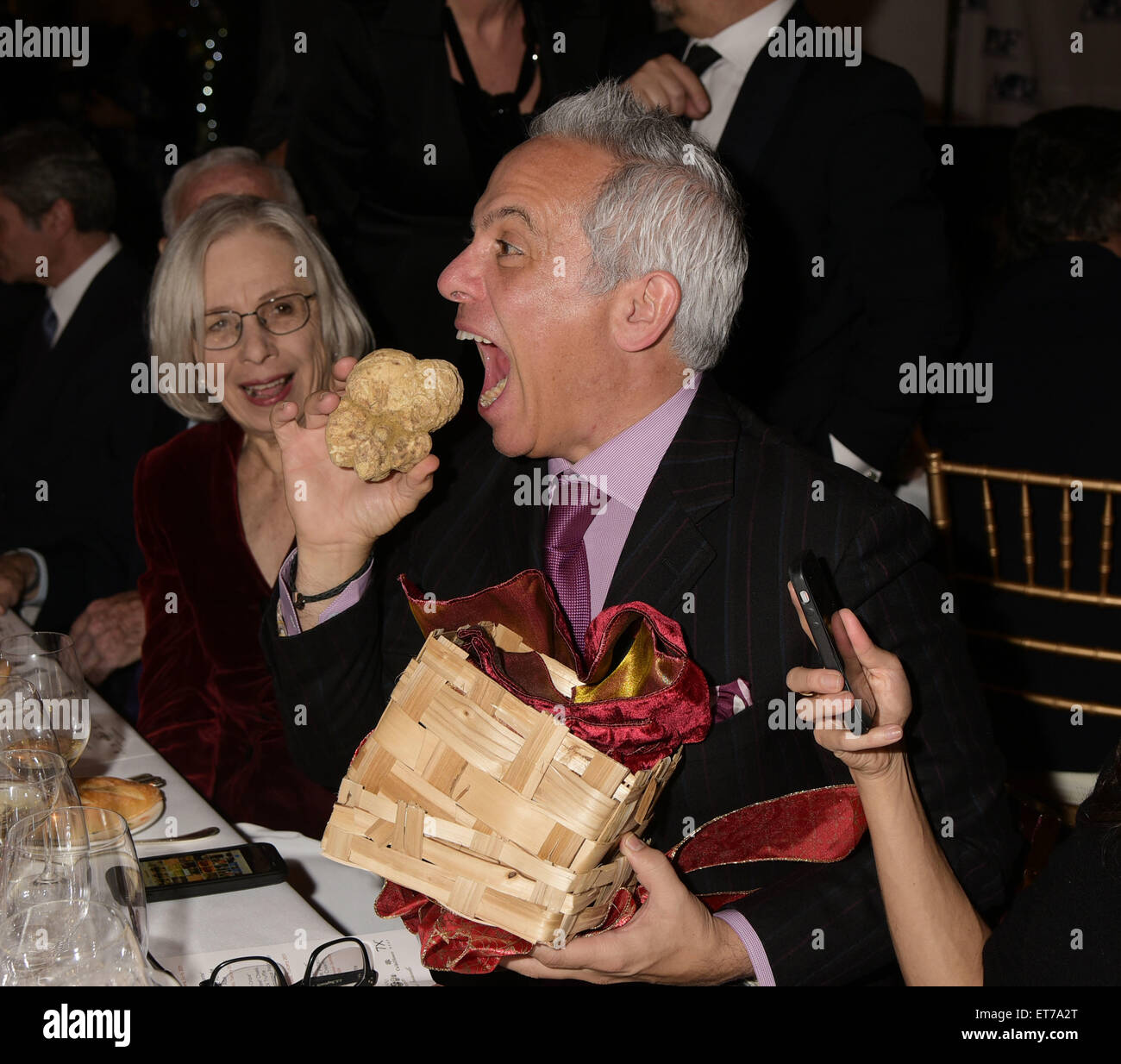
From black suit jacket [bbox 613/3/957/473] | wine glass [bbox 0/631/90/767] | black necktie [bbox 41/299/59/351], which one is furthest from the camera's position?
black necktie [bbox 41/299/59/351]

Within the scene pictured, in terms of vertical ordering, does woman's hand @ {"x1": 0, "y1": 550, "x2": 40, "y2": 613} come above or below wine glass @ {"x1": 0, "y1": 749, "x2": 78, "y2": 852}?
above

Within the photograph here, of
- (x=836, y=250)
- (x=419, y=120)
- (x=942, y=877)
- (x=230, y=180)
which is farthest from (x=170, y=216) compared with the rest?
(x=942, y=877)

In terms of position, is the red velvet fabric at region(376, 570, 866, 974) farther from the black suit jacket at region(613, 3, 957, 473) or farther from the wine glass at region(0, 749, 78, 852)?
the black suit jacket at region(613, 3, 957, 473)

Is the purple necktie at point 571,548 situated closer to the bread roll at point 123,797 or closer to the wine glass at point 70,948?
the bread roll at point 123,797

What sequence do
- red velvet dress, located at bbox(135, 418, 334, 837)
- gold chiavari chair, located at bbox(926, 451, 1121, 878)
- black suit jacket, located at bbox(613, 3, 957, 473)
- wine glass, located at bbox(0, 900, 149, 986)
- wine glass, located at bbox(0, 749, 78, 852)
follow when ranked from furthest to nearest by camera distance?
black suit jacket, located at bbox(613, 3, 957, 473)
gold chiavari chair, located at bbox(926, 451, 1121, 878)
red velvet dress, located at bbox(135, 418, 334, 837)
wine glass, located at bbox(0, 749, 78, 852)
wine glass, located at bbox(0, 900, 149, 986)

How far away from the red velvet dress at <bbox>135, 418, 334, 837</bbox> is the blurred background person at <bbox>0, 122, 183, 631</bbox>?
0.78m

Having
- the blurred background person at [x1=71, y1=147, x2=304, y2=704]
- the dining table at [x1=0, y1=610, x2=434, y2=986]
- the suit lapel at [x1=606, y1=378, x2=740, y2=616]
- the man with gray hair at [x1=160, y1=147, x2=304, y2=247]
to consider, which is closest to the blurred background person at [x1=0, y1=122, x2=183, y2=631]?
the blurred background person at [x1=71, y1=147, x2=304, y2=704]

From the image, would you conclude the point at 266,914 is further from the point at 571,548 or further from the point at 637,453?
the point at 637,453

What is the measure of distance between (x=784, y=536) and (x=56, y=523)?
257 cm

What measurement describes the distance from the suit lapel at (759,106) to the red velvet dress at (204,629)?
1.32 m

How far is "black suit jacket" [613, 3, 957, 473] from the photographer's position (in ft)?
8.73
